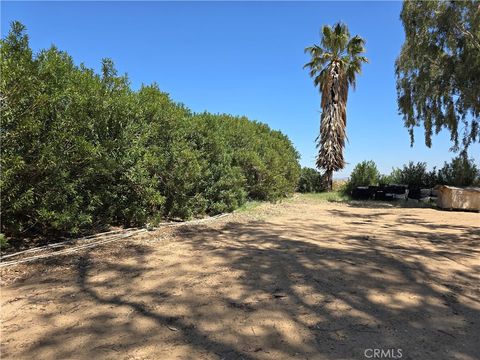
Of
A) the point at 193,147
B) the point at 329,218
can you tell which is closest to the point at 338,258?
the point at 193,147

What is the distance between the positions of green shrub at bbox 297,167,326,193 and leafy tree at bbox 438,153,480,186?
6746mm

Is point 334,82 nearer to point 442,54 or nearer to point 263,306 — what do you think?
point 442,54

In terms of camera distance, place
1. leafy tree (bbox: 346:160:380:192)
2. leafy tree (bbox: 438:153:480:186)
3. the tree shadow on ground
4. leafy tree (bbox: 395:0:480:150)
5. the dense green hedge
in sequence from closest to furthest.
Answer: the tree shadow on ground < the dense green hedge < leafy tree (bbox: 395:0:480:150) < leafy tree (bbox: 438:153:480:186) < leafy tree (bbox: 346:160:380:192)

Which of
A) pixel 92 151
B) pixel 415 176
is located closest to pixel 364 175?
pixel 415 176

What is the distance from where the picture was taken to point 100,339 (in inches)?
121

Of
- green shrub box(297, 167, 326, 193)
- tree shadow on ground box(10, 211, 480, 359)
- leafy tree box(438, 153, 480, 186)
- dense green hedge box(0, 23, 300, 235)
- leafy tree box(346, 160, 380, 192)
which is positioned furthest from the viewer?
green shrub box(297, 167, 326, 193)

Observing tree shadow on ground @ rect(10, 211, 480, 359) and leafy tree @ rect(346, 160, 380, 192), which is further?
leafy tree @ rect(346, 160, 380, 192)

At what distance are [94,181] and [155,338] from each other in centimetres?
377

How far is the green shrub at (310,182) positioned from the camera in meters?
24.7

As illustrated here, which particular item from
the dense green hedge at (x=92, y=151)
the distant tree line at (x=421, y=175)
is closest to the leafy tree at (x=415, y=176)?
the distant tree line at (x=421, y=175)

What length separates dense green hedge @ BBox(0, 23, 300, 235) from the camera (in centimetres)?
472

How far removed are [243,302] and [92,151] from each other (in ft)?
9.73

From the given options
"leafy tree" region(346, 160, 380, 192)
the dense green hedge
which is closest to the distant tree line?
"leafy tree" region(346, 160, 380, 192)

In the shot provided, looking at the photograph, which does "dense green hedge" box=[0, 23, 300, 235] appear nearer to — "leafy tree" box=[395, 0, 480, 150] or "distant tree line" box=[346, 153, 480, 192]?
"leafy tree" box=[395, 0, 480, 150]
